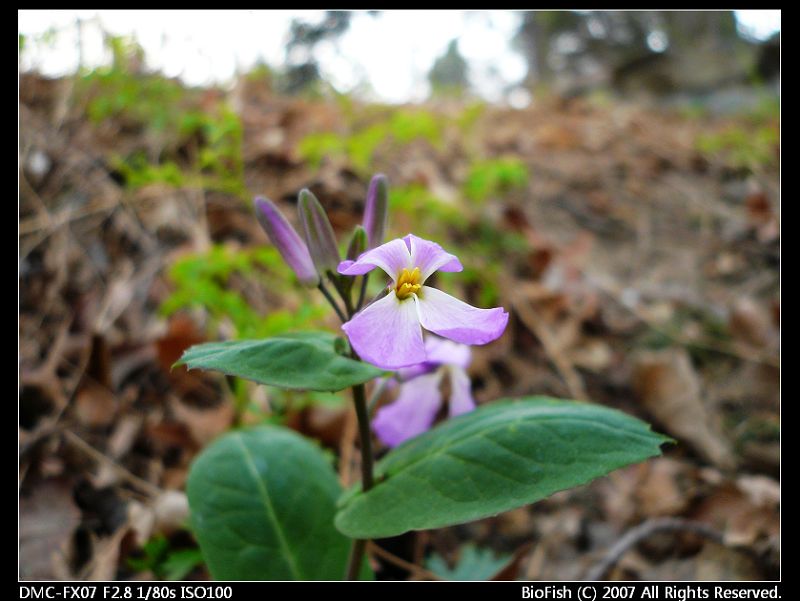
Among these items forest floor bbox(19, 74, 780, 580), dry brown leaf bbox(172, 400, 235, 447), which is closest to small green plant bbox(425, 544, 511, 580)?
forest floor bbox(19, 74, 780, 580)

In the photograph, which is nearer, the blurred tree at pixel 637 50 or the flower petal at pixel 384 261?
the flower petal at pixel 384 261

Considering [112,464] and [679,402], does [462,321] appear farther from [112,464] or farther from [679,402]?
[679,402]

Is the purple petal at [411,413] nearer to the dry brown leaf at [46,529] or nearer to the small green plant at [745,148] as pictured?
Answer: the dry brown leaf at [46,529]

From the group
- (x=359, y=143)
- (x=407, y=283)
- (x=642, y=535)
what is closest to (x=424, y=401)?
(x=407, y=283)

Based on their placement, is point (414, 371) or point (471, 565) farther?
point (471, 565)

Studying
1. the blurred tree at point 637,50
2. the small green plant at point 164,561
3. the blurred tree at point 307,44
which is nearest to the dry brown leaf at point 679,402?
the small green plant at point 164,561
